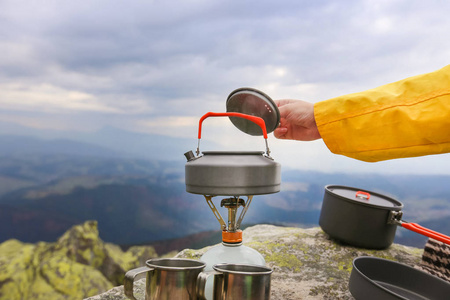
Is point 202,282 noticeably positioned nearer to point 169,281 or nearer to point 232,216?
point 169,281

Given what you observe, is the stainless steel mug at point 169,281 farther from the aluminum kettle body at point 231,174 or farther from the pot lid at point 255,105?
the pot lid at point 255,105

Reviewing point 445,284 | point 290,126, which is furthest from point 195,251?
point 445,284

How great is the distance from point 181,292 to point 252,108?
738 mm

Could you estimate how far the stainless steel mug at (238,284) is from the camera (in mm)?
1052

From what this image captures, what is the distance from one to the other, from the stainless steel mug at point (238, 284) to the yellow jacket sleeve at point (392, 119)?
0.81 metres

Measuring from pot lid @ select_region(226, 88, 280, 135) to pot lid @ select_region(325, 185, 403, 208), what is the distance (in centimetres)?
93

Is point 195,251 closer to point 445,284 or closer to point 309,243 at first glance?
point 309,243

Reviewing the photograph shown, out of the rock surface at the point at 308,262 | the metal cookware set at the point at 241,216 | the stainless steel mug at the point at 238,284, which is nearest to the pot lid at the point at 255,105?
the metal cookware set at the point at 241,216

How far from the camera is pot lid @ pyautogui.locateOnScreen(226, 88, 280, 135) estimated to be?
1.42 m

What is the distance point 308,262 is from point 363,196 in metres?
0.57

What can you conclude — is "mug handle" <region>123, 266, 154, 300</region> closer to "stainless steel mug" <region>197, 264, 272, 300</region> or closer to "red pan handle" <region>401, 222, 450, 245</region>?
"stainless steel mug" <region>197, 264, 272, 300</region>

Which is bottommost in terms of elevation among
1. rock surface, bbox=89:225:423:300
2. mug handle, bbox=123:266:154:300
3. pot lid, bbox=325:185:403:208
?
rock surface, bbox=89:225:423:300

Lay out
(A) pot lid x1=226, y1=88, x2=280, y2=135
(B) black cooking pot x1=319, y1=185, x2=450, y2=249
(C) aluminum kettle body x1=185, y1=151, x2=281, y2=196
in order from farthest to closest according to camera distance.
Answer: (B) black cooking pot x1=319, y1=185, x2=450, y2=249 → (A) pot lid x1=226, y1=88, x2=280, y2=135 → (C) aluminum kettle body x1=185, y1=151, x2=281, y2=196

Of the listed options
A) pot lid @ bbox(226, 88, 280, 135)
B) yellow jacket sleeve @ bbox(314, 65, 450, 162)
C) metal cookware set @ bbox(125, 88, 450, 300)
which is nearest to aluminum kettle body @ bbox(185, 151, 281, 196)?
metal cookware set @ bbox(125, 88, 450, 300)
